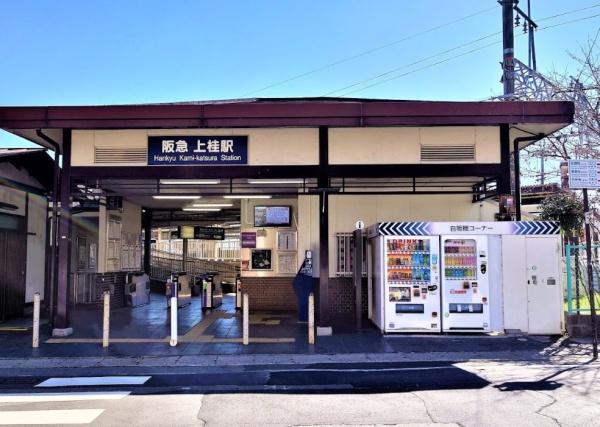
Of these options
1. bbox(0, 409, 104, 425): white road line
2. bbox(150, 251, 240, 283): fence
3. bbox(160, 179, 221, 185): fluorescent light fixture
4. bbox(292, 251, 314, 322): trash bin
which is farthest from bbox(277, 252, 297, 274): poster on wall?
bbox(150, 251, 240, 283): fence

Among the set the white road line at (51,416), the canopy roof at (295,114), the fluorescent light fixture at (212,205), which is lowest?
the white road line at (51,416)

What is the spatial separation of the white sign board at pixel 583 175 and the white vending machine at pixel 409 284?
2.98 meters

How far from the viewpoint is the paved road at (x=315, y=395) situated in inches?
243

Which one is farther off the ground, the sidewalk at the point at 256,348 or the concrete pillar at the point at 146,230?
the concrete pillar at the point at 146,230

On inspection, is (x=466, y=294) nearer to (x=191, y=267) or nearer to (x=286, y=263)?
(x=286, y=263)

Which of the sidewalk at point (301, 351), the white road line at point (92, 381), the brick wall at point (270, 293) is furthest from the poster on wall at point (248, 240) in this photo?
the white road line at point (92, 381)

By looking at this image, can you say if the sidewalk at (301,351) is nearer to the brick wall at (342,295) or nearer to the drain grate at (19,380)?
the drain grate at (19,380)

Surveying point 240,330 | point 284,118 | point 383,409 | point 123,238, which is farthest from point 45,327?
point 383,409

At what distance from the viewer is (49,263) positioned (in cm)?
A: 1595

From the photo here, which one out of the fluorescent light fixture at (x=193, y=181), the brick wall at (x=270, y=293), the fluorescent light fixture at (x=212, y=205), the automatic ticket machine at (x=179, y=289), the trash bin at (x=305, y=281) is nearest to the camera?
the fluorescent light fixture at (x=193, y=181)

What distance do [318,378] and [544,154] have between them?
11.7 meters

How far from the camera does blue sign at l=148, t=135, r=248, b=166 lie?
12172 mm

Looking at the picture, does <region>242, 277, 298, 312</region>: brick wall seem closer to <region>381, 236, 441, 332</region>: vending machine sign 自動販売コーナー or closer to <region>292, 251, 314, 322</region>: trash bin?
<region>292, 251, 314, 322</region>: trash bin

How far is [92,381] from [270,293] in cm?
871
